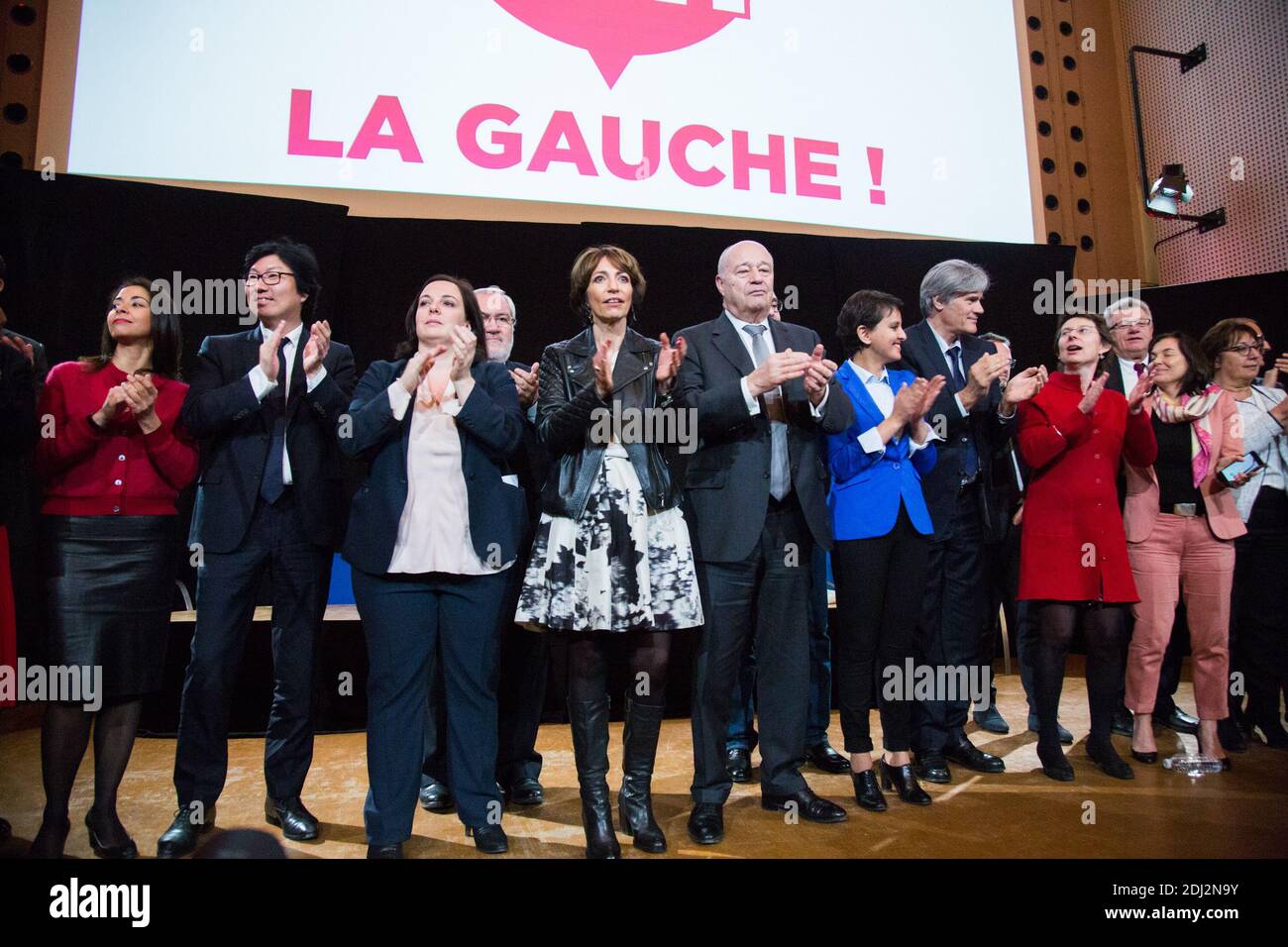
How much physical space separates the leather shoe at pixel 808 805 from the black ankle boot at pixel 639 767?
429mm

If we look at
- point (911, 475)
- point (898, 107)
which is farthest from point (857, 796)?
point (898, 107)

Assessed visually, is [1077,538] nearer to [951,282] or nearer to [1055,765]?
[1055,765]

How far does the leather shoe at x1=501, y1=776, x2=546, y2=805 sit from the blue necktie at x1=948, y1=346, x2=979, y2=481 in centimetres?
182

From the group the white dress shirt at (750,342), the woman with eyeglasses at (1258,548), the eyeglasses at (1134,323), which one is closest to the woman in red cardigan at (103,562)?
the white dress shirt at (750,342)

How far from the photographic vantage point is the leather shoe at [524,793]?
2.77 meters

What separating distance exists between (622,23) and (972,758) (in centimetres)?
377

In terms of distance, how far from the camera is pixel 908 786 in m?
2.68

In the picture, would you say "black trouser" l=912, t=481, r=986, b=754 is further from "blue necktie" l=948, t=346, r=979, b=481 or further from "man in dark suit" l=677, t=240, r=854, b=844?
"man in dark suit" l=677, t=240, r=854, b=844

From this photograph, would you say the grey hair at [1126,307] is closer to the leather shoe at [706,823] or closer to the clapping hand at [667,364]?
the clapping hand at [667,364]

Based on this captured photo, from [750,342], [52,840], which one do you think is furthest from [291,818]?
[750,342]

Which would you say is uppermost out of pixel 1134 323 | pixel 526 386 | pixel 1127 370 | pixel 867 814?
pixel 1134 323

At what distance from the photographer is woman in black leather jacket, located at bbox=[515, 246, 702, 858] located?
2.22 meters

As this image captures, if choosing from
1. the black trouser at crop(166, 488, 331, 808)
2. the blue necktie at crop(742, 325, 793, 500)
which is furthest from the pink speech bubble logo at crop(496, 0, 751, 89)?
the black trouser at crop(166, 488, 331, 808)
